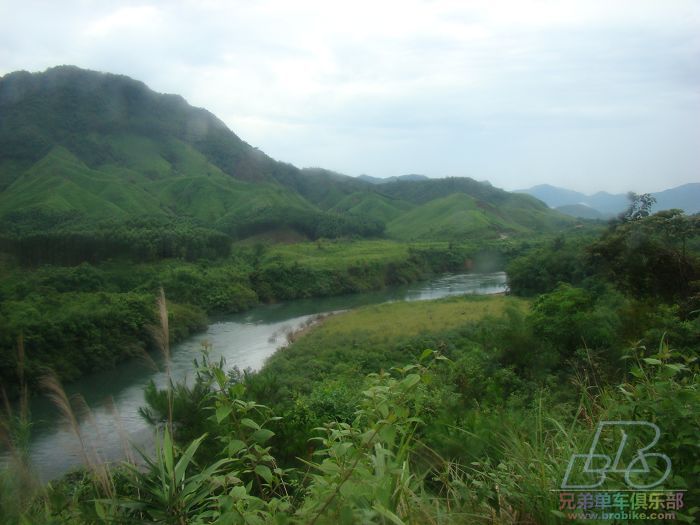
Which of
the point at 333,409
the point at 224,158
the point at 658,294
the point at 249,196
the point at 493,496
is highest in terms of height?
the point at 224,158

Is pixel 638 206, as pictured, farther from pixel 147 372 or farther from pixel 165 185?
pixel 165 185

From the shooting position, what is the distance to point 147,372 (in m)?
20.8

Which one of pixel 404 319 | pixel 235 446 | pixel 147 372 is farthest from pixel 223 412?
pixel 404 319

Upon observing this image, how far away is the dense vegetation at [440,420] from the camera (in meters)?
2.18

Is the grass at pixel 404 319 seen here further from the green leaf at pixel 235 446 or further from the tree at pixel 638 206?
the green leaf at pixel 235 446

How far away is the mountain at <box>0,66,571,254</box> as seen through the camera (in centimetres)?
5175

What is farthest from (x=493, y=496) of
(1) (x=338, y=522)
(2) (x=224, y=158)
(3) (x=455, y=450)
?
(2) (x=224, y=158)

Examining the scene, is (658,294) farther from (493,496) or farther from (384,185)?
(384,185)

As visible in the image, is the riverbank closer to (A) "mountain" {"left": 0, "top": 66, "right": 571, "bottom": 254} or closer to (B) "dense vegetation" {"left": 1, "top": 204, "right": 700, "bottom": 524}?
(B) "dense vegetation" {"left": 1, "top": 204, "right": 700, "bottom": 524}

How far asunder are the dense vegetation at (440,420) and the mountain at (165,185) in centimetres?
2495

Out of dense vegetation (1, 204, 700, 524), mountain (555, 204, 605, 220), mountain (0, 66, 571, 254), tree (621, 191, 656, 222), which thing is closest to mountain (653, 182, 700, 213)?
tree (621, 191, 656, 222)

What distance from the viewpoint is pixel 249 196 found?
81.7 m

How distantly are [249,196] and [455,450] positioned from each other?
8048cm

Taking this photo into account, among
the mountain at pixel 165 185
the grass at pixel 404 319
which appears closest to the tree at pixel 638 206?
the grass at pixel 404 319
